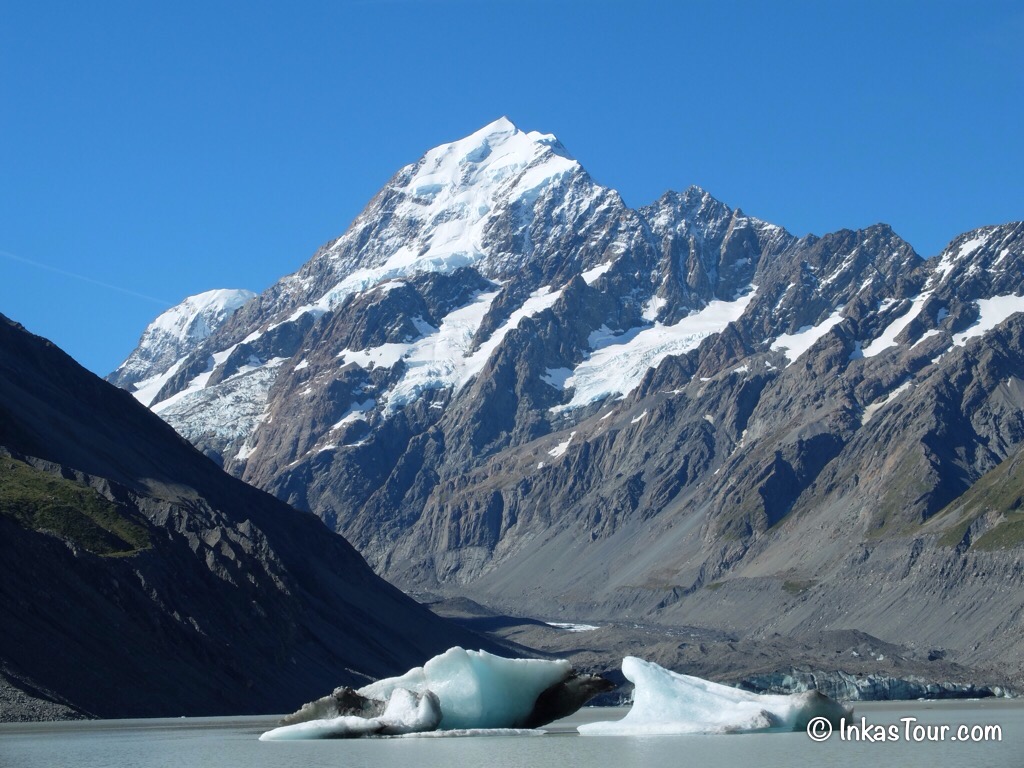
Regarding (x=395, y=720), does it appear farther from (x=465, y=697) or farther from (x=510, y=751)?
(x=510, y=751)

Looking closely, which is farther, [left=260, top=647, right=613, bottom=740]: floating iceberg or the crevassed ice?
the crevassed ice

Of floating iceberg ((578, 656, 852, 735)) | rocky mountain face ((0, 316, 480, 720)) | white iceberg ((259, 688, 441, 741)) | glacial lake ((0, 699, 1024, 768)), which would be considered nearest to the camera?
glacial lake ((0, 699, 1024, 768))

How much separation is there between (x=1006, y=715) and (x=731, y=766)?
258 ft

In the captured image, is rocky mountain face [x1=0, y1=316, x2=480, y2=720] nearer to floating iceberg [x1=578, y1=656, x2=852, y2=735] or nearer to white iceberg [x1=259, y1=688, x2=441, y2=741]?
white iceberg [x1=259, y1=688, x2=441, y2=741]

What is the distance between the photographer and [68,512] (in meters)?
176

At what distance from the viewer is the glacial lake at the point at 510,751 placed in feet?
260

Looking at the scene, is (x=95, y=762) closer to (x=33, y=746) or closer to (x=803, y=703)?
(x=33, y=746)

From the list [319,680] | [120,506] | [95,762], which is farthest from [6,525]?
[95,762]

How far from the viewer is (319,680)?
191 meters

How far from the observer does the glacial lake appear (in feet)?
260

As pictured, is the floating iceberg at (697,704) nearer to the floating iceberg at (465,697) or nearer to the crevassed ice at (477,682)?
the floating iceberg at (465,697)

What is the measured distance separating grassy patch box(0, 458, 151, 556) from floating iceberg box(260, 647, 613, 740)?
8075 centimetres

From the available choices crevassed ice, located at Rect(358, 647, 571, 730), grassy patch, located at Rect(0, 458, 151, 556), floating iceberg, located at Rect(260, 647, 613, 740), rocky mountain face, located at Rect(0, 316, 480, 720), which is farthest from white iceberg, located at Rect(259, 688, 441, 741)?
grassy patch, located at Rect(0, 458, 151, 556)

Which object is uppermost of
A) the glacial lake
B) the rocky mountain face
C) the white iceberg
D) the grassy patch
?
the grassy patch
